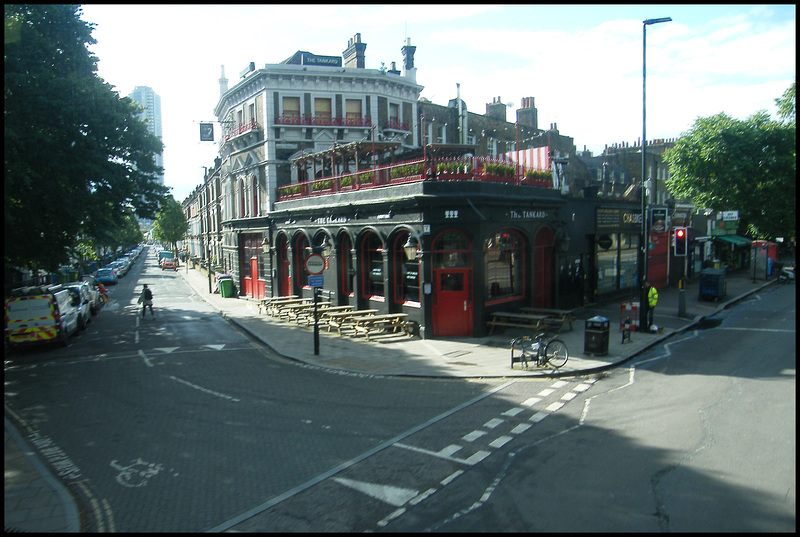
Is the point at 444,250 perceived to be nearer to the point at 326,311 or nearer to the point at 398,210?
the point at 398,210

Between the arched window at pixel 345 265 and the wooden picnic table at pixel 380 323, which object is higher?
the arched window at pixel 345 265

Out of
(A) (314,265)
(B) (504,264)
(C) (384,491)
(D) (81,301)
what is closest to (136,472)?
(C) (384,491)

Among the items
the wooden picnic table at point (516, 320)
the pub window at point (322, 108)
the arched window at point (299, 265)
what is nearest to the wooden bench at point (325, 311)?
the arched window at point (299, 265)

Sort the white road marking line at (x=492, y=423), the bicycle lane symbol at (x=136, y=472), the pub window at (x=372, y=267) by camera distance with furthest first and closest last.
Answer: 1. the pub window at (x=372, y=267)
2. the white road marking line at (x=492, y=423)
3. the bicycle lane symbol at (x=136, y=472)

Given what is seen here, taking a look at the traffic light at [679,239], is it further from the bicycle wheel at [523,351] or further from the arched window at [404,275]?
the arched window at [404,275]

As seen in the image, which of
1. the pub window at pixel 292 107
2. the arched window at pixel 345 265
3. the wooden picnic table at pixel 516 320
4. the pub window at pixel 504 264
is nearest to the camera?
the wooden picnic table at pixel 516 320

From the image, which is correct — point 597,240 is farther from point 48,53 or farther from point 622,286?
point 48,53

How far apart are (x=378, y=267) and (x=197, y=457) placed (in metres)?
12.7

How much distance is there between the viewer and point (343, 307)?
69.9 feet

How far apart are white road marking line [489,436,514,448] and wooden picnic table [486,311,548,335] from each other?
338 inches

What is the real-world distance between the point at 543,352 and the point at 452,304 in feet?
16.2

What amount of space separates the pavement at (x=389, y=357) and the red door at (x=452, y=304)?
0.58 m

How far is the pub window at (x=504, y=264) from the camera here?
18.7 m

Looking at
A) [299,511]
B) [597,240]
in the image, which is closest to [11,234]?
[299,511]
